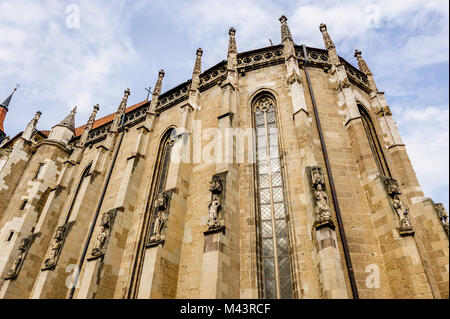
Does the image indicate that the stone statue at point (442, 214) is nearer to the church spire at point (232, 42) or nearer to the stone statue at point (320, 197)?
the stone statue at point (320, 197)

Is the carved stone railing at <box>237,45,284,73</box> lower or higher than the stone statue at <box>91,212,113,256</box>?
higher

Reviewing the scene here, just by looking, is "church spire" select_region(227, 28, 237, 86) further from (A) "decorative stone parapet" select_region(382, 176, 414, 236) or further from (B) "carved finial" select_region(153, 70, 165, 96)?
(A) "decorative stone parapet" select_region(382, 176, 414, 236)

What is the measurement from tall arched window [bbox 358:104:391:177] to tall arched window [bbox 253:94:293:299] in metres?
3.99

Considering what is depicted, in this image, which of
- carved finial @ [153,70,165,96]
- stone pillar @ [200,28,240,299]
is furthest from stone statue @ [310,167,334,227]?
carved finial @ [153,70,165,96]

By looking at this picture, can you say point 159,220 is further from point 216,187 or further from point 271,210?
point 271,210

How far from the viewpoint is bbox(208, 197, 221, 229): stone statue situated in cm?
812

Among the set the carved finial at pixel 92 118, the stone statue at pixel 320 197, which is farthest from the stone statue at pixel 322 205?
the carved finial at pixel 92 118

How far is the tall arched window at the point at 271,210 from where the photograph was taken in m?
8.14

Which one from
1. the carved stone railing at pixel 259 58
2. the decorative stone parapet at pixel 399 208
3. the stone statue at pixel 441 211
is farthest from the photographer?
the carved stone railing at pixel 259 58

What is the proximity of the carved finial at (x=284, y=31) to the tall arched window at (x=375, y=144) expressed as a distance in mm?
4666
